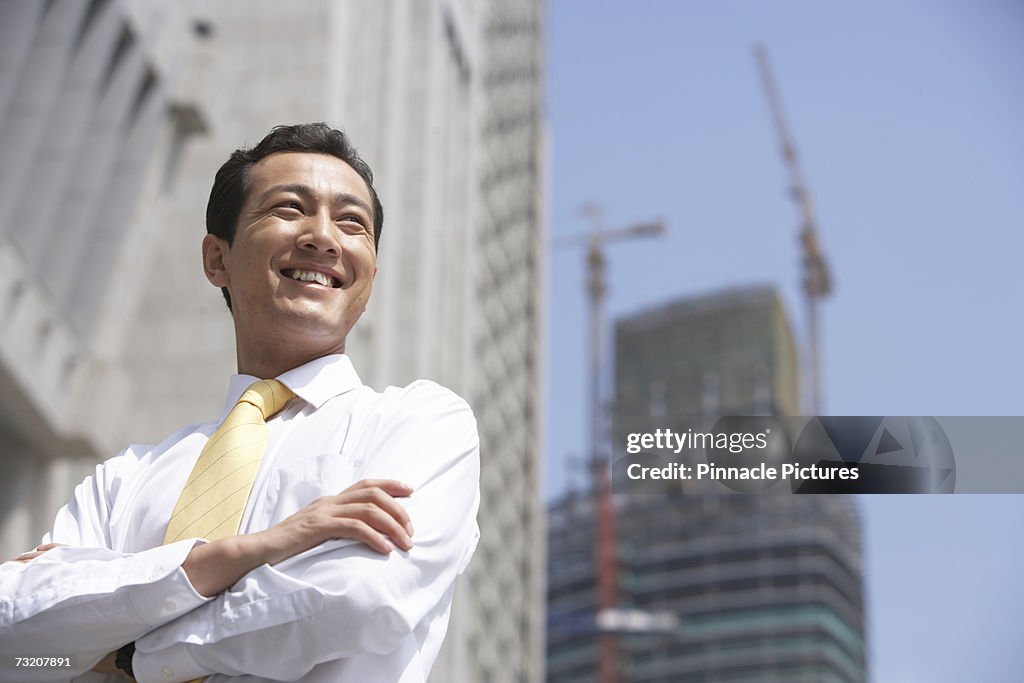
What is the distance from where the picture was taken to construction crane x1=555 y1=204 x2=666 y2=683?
377ft

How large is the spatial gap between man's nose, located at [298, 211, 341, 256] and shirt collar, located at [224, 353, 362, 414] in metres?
0.29

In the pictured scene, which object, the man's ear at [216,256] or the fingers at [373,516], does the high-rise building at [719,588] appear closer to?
the man's ear at [216,256]

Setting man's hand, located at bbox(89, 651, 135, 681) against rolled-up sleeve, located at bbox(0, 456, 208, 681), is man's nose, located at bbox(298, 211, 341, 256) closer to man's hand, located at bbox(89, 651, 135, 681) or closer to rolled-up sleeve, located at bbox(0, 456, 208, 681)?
rolled-up sleeve, located at bbox(0, 456, 208, 681)

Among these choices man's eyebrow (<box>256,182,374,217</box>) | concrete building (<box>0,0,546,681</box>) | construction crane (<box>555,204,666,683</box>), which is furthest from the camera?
construction crane (<box>555,204,666,683</box>)

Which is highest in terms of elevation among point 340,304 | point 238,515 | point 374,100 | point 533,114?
point 533,114

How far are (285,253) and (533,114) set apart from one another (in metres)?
64.0

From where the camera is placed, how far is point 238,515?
3.47m

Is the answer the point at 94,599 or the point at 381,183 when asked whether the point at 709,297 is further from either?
the point at 94,599

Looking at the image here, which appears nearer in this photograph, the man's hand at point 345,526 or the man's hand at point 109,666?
the man's hand at point 345,526

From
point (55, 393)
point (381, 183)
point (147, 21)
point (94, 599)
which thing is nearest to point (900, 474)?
point (94, 599)

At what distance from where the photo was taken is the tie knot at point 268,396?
3770 millimetres

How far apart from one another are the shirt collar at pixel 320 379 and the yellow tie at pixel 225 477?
0.09m

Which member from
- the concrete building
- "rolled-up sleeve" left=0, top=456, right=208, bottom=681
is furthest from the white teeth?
the concrete building

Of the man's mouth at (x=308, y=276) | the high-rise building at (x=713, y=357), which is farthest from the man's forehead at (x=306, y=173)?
the high-rise building at (x=713, y=357)
